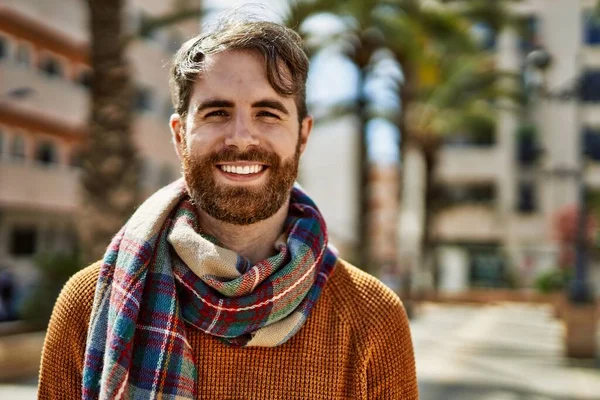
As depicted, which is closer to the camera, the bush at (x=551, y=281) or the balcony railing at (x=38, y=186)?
the balcony railing at (x=38, y=186)

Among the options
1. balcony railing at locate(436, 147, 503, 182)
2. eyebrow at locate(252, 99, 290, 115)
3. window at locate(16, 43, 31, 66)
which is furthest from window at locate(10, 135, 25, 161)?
eyebrow at locate(252, 99, 290, 115)

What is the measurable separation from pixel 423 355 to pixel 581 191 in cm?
450

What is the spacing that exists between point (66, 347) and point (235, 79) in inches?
30.5

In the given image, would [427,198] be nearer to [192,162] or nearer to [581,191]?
[581,191]

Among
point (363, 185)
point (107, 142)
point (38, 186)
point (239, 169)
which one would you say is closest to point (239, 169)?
point (239, 169)

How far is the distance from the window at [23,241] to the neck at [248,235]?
26.5 meters

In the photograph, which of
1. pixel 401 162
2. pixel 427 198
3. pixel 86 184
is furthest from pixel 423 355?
pixel 427 198

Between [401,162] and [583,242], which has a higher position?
[401,162]

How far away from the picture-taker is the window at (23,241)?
2692cm

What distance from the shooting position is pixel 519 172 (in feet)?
138

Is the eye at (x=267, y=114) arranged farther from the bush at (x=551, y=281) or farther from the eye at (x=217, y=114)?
the bush at (x=551, y=281)

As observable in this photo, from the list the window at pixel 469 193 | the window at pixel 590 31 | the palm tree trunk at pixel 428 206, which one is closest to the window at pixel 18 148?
the palm tree trunk at pixel 428 206

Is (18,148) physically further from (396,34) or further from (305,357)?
(305,357)

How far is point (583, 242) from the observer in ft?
50.0
